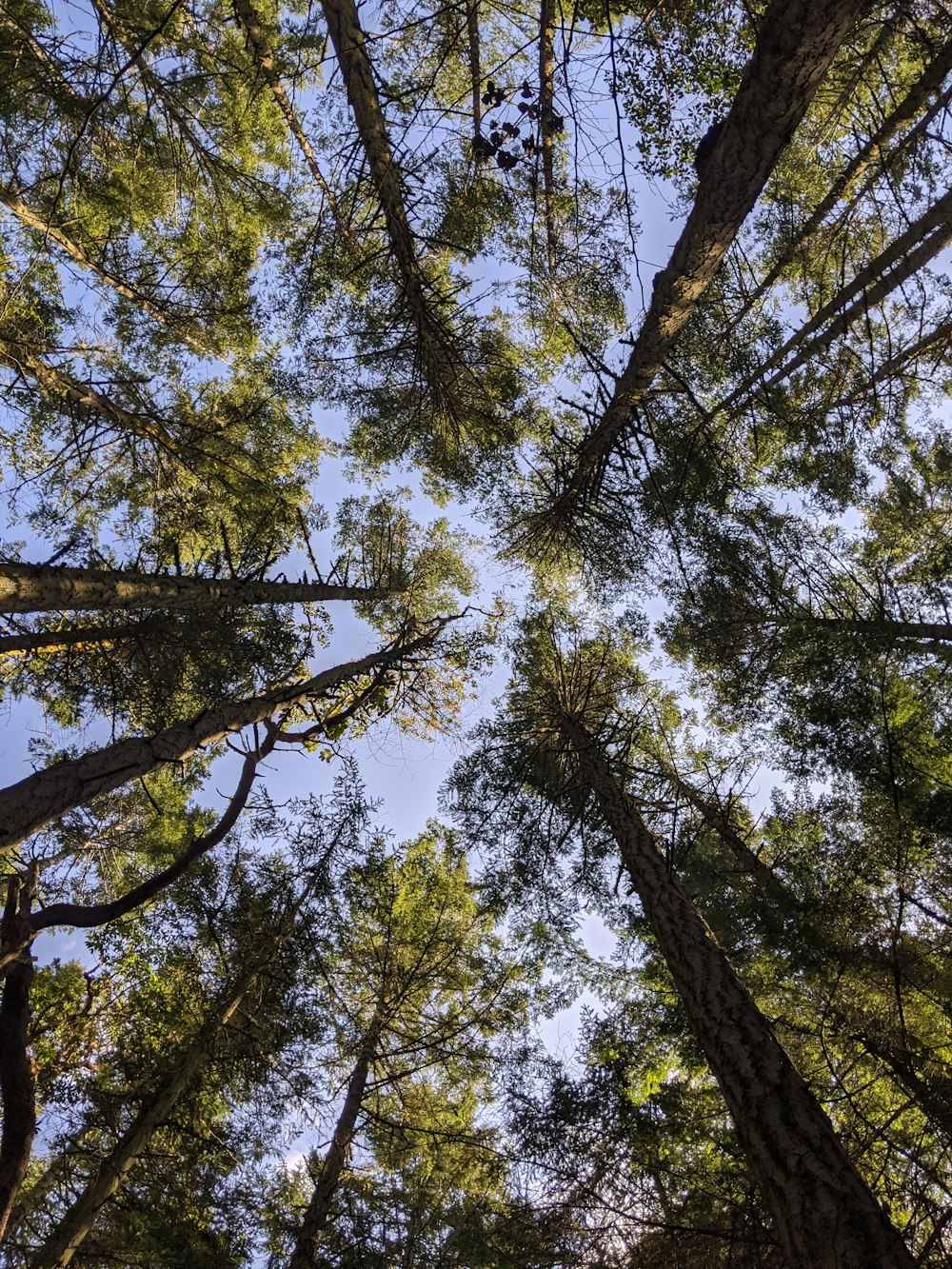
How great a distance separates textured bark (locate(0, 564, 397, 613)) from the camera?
4.95 m

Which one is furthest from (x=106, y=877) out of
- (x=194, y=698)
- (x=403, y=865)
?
(x=403, y=865)

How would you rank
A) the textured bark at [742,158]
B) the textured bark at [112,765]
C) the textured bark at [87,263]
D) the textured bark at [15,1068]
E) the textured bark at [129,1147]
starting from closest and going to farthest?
the textured bark at [15,1068], the textured bark at [742,158], the textured bark at [112,765], the textured bark at [129,1147], the textured bark at [87,263]

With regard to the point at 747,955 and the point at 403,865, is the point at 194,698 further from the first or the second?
the point at 747,955

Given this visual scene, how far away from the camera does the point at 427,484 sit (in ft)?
41.0

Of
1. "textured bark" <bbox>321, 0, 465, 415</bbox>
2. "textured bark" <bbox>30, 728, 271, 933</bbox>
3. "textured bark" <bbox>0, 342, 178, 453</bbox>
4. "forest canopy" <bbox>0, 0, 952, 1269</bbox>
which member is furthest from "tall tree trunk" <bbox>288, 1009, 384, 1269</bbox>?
"textured bark" <bbox>0, 342, 178, 453</bbox>

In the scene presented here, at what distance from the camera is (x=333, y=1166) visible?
6.49m

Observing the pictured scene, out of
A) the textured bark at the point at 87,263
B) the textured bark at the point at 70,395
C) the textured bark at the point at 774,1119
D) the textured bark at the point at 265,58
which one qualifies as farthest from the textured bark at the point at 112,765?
the textured bark at the point at 265,58

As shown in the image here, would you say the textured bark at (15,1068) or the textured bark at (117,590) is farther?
the textured bark at (117,590)

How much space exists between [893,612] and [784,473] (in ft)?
9.38

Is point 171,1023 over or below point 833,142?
below

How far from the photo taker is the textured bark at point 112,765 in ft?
12.5

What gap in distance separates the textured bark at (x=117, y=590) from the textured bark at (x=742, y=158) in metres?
4.43

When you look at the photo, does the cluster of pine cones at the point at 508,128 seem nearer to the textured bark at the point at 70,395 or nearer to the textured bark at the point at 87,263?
the textured bark at the point at 87,263

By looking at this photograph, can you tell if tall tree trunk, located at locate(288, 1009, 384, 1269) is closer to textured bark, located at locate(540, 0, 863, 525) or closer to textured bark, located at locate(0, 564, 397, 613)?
textured bark, located at locate(0, 564, 397, 613)
